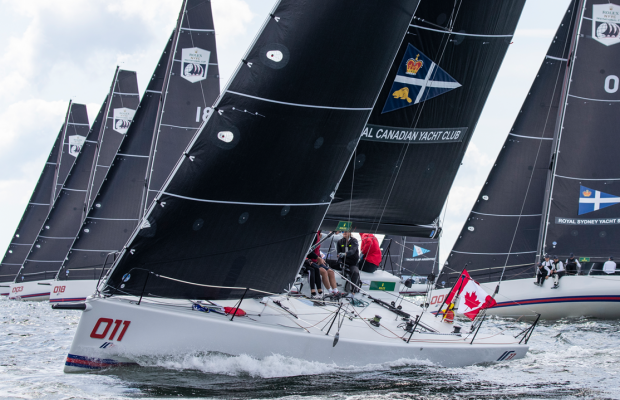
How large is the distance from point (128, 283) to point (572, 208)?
1367 cm

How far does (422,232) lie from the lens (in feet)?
43.1

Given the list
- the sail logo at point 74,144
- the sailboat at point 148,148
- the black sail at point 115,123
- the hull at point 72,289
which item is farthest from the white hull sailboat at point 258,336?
the sail logo at point 74,144

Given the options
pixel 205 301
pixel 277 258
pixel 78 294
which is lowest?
pixel 78 294

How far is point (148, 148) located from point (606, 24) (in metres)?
14.8

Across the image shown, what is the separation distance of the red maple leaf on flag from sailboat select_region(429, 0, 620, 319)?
22.5 ft

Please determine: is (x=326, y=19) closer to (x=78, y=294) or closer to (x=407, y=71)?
(x=407, y=71)

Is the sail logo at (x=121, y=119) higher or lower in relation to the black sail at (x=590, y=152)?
lower

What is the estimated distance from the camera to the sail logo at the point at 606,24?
58.9 ft

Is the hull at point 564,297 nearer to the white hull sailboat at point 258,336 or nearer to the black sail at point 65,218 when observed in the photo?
the white hull sailboat at point 258,336

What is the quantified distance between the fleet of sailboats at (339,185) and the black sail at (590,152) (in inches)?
2.2

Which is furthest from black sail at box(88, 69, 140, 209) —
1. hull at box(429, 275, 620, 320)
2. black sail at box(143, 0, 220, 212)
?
hull at box(429, 275, 620, 320)

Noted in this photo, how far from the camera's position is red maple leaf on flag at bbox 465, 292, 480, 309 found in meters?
10.1

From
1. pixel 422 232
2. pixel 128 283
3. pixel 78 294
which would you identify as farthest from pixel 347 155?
pixel 78 294

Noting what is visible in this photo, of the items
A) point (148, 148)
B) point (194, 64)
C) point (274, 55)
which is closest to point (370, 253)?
point (274, 55)
